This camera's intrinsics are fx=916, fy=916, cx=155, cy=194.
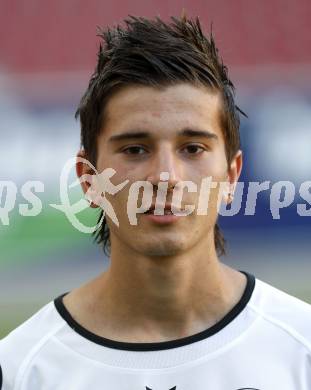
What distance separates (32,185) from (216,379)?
2.20m

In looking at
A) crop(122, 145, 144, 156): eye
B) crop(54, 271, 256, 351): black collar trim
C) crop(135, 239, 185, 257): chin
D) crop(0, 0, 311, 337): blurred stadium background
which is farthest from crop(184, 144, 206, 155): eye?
crop(0, 0, 311, 337): blurred stadium background

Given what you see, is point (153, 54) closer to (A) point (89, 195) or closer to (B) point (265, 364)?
(A) point (89, 195)

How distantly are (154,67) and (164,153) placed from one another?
0.78 feet

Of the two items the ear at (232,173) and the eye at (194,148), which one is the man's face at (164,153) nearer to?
the eye at (194,148)

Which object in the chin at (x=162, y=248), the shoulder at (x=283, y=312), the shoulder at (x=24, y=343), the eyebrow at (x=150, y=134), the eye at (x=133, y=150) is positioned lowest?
the shoulder at (x=24, y=343)

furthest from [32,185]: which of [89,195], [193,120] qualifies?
[193,120]

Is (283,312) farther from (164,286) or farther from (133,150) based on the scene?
(133,150)

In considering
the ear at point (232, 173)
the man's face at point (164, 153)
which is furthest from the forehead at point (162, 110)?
the ear at point (232, 173)

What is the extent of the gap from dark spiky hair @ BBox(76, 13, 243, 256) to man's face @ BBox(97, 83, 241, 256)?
0.03m

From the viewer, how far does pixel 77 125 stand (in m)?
4.12

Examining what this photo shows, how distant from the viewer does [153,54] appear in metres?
2.27

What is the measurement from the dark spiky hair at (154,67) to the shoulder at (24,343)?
416mm

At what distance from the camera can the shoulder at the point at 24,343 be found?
2.18 metres

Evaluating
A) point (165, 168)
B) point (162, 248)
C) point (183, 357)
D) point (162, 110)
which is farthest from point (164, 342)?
point (162, 110)
